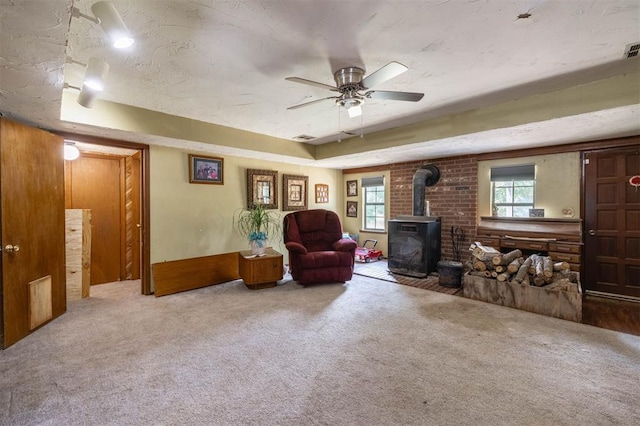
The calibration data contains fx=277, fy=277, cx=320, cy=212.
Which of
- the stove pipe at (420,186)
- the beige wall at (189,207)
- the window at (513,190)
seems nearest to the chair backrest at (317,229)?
the beige wall at (189,207)

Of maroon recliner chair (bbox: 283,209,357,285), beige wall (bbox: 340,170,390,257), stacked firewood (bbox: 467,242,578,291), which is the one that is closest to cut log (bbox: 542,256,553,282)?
stacked firewood (bbox: 467,242,578,291)

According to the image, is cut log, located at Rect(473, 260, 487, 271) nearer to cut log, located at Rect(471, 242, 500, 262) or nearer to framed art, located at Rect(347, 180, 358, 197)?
cut log, located at Rect(471, 242, 500, 262)

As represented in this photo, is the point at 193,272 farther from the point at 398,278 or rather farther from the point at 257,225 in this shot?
the point at 398,278

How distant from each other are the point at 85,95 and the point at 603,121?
196 inches

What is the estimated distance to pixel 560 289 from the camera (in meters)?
3.05

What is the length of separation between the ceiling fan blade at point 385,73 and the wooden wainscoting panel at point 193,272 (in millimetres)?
3534

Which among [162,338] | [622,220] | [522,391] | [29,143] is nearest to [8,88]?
[29,143]

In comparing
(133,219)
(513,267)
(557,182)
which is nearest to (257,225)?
(133,219)

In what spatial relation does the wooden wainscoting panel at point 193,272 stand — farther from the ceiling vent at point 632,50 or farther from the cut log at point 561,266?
the ceiling vent at point 632,50

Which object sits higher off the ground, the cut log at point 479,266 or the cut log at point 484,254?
the cut log at point 484,254

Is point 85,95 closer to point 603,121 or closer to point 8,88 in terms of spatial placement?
point 8,88

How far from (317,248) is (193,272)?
199cm

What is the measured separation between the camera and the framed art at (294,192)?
218 inches

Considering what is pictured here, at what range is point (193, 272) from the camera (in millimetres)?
4191
